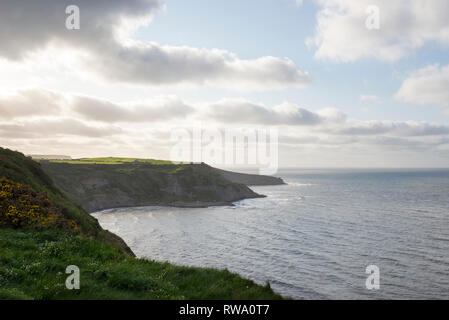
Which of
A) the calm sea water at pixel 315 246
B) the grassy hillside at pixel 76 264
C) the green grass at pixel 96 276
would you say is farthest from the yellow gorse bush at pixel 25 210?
the calm sea water at pixel 315 246

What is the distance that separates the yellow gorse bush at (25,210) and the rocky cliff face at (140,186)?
77.2 meters

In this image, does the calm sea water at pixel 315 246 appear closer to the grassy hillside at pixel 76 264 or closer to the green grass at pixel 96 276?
the green grass at pixel 96 276

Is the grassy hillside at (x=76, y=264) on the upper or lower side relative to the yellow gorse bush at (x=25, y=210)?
lower

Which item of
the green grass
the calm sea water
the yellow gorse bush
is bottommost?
the calm sea water

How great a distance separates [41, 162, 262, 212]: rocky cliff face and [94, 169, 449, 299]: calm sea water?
829 inches

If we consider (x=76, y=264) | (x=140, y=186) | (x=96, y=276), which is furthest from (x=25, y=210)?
(x=140, y=186)

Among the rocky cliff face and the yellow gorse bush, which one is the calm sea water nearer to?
the rocky cliff face

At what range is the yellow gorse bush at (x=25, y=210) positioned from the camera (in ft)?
63.6

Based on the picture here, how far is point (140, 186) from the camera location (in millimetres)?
121188

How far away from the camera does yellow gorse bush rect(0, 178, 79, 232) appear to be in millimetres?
19375

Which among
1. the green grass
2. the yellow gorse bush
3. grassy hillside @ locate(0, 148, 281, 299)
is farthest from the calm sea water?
the yellow gorse bush

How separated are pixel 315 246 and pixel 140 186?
8847 centimetres

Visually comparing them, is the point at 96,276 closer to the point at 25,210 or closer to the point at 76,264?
the point at 76,264
